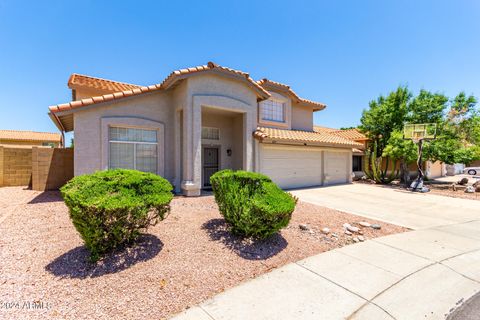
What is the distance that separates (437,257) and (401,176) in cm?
1646

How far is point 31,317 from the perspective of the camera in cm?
284

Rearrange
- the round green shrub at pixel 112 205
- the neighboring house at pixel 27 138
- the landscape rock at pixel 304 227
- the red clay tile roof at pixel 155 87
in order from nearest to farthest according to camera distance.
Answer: the round green shrub at pixel 112 205 → the landscape rock at pixel 304 227 → the red clay tile roof at pixel 155 87 → the neighboring house at pixel 27 138

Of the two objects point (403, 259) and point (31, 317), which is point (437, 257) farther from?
point (31, 317)

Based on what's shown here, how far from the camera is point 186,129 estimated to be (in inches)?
392

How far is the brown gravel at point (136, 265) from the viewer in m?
3.09

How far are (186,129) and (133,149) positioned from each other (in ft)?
9.06

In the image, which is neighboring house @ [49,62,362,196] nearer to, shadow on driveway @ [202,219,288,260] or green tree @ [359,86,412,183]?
shadow on driveway @ [202,219,288,260]

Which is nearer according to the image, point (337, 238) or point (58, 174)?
point (337, 238)

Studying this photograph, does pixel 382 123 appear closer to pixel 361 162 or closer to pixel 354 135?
pixel 354 135

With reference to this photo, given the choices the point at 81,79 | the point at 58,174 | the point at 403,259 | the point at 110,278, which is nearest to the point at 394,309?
the point at 403,259

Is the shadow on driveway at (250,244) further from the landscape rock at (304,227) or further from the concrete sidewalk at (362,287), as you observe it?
the landscape rock at (304,227)

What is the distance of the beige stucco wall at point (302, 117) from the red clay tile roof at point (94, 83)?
38.7 ft

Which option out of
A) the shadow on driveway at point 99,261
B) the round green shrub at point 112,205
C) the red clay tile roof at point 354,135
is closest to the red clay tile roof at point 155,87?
the round green shrub at point 112,205

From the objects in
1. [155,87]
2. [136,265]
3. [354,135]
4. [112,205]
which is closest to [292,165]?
[155,87]
